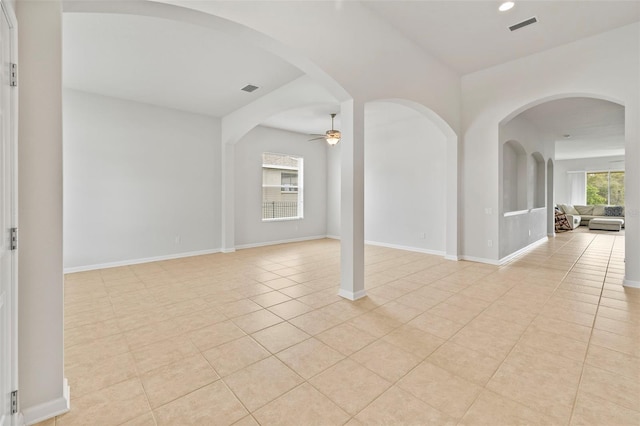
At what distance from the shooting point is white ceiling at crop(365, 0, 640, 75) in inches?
130

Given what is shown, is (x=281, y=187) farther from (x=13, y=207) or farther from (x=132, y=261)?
(x=13, y=207)

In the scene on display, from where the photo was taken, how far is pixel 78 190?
4.73m

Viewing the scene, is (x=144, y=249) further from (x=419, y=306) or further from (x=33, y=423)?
(x=419, y=306)

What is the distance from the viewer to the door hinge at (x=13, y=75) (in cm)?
137

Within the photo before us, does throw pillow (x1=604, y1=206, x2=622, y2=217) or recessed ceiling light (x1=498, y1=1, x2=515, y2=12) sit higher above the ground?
recessed ceiling light (x1=498, y1=1, x2=515, y2=12)

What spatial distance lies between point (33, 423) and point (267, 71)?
415cm

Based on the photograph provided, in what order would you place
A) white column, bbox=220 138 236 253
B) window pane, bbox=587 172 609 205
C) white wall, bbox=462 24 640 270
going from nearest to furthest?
white wall, bbox=462 24 640 270
white column, bbox=220 138 236 253
window pane, bbox=587 172 609 205

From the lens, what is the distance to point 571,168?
13000 millimetres

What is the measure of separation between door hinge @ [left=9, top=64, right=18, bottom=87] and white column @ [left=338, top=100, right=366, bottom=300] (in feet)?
8.53

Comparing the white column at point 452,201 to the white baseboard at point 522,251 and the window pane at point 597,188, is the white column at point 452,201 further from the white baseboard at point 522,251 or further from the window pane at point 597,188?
A: the window pane at point 597,188

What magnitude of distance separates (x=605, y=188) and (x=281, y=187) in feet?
46.4

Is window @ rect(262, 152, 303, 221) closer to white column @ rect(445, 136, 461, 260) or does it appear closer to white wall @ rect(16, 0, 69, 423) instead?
white column @ rect(445, 136, 461, 260)

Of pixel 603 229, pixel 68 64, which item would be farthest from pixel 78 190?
pixel 603 229

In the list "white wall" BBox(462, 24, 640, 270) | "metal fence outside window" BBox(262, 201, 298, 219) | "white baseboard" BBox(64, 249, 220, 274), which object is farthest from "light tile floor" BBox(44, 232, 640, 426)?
"metal fence outside window" BBox(262, 201, 298, 219)
